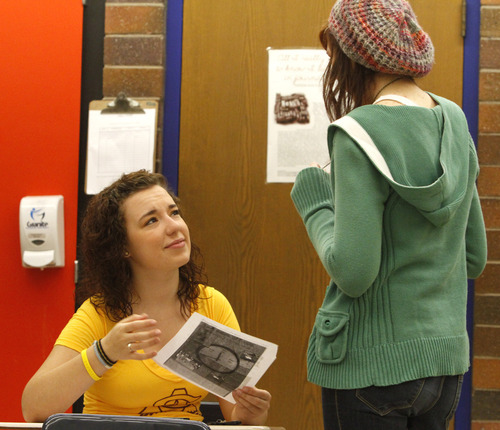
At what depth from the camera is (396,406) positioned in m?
1.37

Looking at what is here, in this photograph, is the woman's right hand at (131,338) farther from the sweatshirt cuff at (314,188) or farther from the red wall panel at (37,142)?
the red wall panel at (37,142)

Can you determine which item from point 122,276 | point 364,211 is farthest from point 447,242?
point 122,276

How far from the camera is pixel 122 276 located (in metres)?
1.99

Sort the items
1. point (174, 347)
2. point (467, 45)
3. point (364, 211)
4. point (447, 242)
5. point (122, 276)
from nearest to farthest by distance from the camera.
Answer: point (364, 211) → point (447, 242) → point (174, 347) → point (122, 276) → point (467, 45)

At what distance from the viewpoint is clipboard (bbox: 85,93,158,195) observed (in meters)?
2.63

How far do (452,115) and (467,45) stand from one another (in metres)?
1.31

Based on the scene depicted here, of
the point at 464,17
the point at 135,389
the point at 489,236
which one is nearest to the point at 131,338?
the point at 135,389

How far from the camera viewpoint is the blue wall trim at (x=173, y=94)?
2.73m

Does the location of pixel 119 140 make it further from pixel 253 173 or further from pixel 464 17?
pixel 464 17

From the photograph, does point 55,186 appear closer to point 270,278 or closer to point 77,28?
point 77,28

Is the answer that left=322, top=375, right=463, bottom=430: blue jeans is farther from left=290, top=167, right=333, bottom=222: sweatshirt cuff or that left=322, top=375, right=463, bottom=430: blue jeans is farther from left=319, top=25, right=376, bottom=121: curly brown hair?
left=319, top=25, right=376, bottom=121: curly brown hair

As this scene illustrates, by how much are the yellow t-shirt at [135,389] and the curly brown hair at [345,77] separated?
891 millimetres

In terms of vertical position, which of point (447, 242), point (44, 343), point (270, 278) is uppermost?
point (447, 242)

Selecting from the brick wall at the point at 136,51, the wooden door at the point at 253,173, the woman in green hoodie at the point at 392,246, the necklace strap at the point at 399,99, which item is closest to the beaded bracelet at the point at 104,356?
the woman in green hoodie at the point at 392,246
